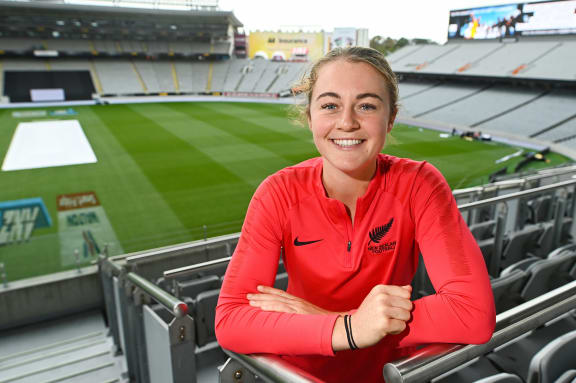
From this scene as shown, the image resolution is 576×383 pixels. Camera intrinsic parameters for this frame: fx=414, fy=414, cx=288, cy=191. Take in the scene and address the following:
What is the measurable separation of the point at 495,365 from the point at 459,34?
45469 millimetres

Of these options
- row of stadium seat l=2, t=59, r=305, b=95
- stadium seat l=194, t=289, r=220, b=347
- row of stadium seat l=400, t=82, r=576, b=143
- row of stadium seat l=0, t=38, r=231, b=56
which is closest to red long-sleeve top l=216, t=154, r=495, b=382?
stadium seat l=194, t=289, r=220, b=347

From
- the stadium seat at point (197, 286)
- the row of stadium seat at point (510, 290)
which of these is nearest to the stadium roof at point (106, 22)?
the stadium seat at point (197, 286)

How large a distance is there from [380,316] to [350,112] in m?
0.84

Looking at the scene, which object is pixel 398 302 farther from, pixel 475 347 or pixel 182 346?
pixel 182 346

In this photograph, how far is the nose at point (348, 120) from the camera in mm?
1731

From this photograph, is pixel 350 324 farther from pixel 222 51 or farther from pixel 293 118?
pixel 222 51

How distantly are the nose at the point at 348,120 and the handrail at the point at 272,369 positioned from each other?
96 centimetres

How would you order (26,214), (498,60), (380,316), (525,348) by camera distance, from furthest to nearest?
(498,60) → (26,214) → (525,348) → (380,316)

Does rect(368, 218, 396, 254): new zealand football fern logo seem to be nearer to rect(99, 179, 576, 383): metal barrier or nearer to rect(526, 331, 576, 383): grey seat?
rect(99, 179, 576, 383): metal barrier

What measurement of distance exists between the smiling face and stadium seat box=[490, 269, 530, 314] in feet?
6.90

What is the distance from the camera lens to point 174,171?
1556 centimetres

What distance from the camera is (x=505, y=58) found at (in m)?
34.8

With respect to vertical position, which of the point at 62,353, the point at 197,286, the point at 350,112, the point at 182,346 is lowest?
the point at 62,353

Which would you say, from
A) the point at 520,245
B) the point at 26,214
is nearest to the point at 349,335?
the point at 520,245
